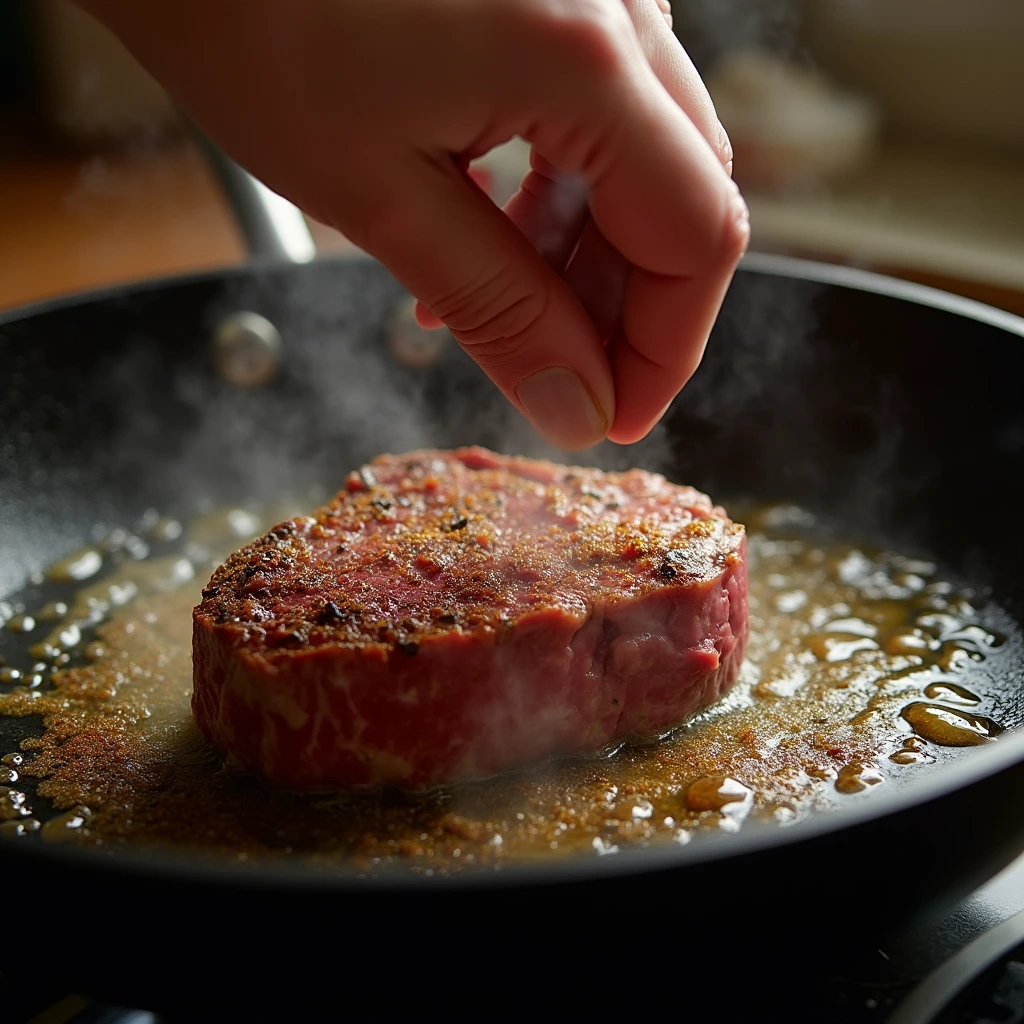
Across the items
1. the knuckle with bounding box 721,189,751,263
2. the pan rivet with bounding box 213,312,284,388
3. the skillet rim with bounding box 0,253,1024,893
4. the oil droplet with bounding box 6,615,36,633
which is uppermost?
the knuckle with bounding box 721,189,751,263

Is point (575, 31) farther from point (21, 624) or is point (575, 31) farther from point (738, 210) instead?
point (21, 624)

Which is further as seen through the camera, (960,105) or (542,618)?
(960,105)

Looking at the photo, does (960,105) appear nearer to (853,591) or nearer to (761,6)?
(761,6)

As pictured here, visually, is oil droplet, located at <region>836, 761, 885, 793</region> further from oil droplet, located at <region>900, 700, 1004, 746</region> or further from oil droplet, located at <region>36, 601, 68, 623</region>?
oil droplet, located at <region>36, 601, 68, 623</region>

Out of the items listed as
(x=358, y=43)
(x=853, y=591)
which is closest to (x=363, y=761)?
(x=358, y=43)

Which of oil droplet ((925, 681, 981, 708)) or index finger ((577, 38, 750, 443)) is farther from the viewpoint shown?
oil droplet ((925, 681, 981, 708))

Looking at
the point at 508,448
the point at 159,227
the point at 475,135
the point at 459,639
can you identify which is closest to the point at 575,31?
the point at 475,135

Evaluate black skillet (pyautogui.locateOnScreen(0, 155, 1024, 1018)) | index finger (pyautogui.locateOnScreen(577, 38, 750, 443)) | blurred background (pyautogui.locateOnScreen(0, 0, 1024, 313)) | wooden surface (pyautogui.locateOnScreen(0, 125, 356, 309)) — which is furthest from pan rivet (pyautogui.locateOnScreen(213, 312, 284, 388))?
index finger (pyautogui.locateOnScreen(577, 38, 750, 443))
